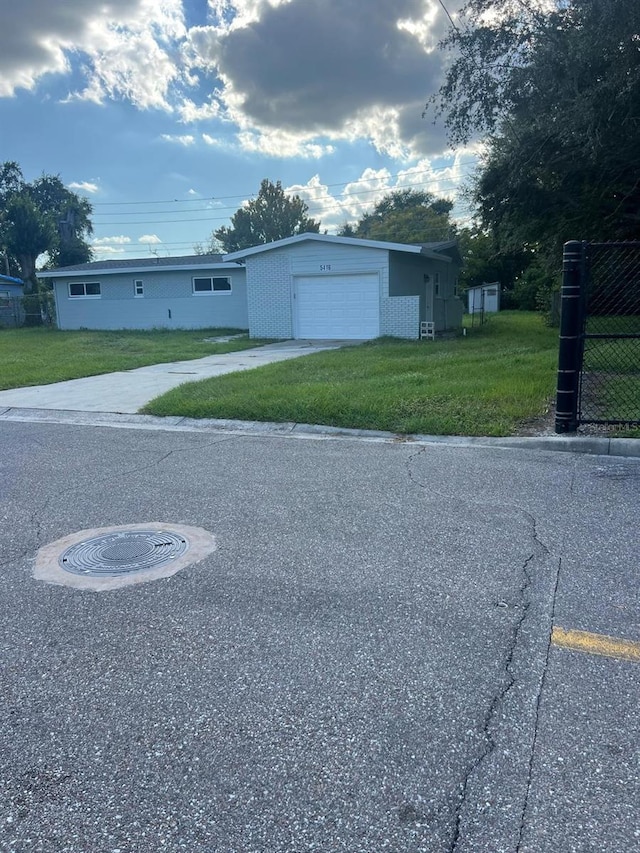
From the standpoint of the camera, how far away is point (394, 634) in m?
3.19

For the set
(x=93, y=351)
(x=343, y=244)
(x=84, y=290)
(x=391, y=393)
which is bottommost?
(x=391, y=393)

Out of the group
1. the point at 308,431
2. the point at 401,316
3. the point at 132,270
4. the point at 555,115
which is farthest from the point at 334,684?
the point at 132,270

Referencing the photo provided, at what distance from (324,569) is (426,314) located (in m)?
19.5

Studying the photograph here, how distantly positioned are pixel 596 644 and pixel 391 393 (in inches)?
253

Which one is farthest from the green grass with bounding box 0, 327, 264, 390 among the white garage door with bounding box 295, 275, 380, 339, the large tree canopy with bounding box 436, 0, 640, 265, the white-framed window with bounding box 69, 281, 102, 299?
the large tree canopy with bounding box 436, 0, 640, 265

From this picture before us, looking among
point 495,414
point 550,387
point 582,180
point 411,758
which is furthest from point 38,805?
point 582,180

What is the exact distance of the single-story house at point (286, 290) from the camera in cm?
2031

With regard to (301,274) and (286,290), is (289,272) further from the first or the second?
(286,290)

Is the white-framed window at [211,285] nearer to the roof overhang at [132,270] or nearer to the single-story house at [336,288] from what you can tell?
the roof overhang at [132,270]

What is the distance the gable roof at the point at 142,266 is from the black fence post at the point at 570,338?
65.1 feet

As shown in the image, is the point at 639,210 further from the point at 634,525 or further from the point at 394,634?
the point at 394,634

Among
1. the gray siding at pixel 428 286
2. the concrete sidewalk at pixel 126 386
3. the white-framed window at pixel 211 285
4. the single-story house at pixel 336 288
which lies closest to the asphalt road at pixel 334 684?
the concrete sidewalk at pixel 126 386

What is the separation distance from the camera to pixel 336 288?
21.2 meters

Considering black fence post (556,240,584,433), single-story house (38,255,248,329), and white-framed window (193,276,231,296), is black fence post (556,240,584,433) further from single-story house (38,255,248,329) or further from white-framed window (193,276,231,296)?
white-framed window (193,276,231,296)
